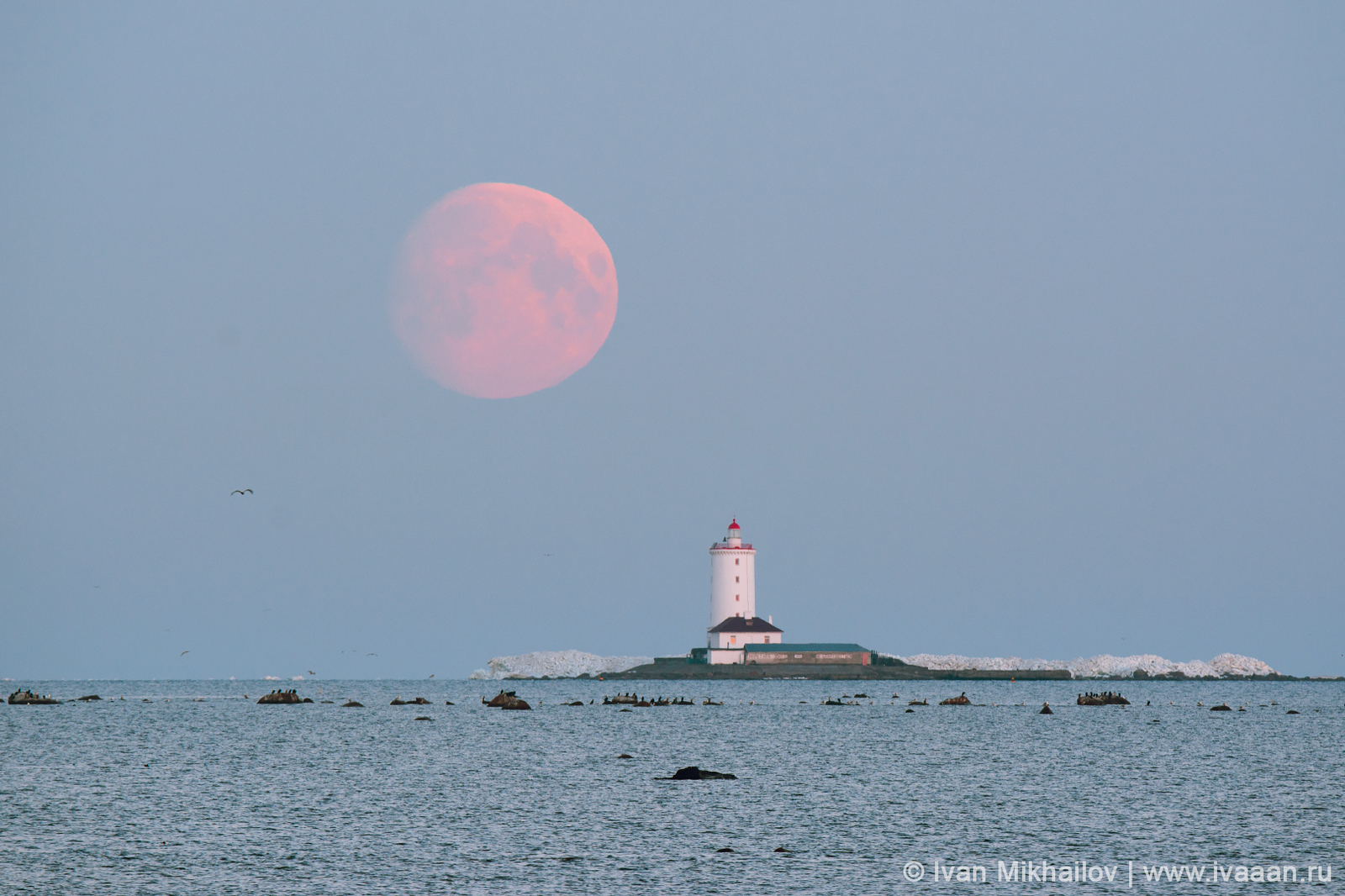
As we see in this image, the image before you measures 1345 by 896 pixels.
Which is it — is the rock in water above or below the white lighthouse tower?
below

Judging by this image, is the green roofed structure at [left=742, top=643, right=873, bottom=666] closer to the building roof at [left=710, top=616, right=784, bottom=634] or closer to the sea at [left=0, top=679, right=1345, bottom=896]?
the building roof at [left=710, top=616, right=784, bottom=634]

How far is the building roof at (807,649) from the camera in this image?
513 ft

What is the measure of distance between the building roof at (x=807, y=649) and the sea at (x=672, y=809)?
6578 centimetres

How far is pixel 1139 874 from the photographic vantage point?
3142 centimetres

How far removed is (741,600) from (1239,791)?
359 feet

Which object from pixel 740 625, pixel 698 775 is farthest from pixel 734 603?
pixel 698 775

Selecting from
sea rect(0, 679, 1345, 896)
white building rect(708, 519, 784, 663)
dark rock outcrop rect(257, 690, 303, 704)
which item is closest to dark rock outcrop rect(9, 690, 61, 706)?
dark rock outcrop rect(257, 690, 303, 704)

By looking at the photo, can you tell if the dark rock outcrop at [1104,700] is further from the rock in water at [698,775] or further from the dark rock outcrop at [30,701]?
the dark rock outcrop at [30,701]

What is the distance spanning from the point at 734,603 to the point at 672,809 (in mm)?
114340

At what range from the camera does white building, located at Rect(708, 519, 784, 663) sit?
511 ft

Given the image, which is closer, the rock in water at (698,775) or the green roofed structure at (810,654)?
the rock in water at (698,775)

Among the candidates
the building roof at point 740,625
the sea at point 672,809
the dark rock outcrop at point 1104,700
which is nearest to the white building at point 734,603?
the building roof at point 740,625

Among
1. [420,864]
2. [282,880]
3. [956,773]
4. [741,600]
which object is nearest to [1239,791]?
[956,773]

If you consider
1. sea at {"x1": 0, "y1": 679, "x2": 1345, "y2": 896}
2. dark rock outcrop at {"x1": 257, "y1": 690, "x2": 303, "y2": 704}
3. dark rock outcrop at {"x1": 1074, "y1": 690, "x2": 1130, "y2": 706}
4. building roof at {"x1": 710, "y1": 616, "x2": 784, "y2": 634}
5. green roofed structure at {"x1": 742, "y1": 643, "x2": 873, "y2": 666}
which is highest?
building roof at {"x1": 710, "y1": 616, "x2": 784, "y2": 634}
